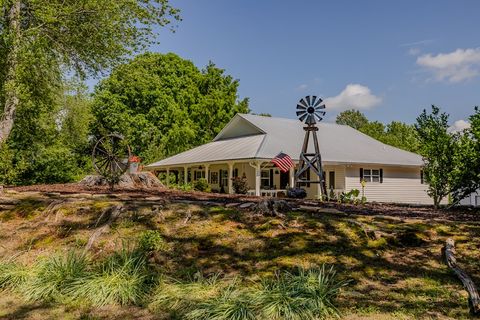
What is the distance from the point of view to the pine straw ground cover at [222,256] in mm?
4930

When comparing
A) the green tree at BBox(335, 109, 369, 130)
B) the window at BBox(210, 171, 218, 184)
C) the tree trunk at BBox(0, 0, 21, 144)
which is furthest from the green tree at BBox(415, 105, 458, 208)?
the green tree at BBox(335, 109, 369, 130)

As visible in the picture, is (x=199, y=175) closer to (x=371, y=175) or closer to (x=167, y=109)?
(x=167, y=109)

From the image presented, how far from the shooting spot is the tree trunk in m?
11.7

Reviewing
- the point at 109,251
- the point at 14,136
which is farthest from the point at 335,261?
the point at 14,136

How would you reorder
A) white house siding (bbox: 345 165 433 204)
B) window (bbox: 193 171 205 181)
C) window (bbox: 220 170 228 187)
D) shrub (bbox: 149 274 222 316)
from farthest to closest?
window (bbox: 193 171 205 181) < window (bbox: 220 170 228 187) < white house siding (bbox: 345 165 433 204) < shrub (bbox: 149 274 222 316)

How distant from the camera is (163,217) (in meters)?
7.97

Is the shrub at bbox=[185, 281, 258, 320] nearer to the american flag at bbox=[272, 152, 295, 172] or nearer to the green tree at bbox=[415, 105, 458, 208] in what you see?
the green tree at bbox=[415, 105, 458, 208]

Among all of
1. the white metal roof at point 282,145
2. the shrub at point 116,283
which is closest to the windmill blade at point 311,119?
the white metal roof at point 282,145

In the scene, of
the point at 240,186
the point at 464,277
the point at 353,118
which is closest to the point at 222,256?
the point at 464,277

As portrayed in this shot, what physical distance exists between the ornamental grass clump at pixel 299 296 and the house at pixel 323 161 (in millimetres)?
16450

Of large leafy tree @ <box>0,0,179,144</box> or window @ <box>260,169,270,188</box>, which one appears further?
window @ <box>260,169,270,188</box>

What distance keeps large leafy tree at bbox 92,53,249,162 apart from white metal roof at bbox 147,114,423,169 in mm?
8475

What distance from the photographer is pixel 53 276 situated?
231 inches

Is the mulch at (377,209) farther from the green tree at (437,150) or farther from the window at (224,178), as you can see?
the window at (224,178)
